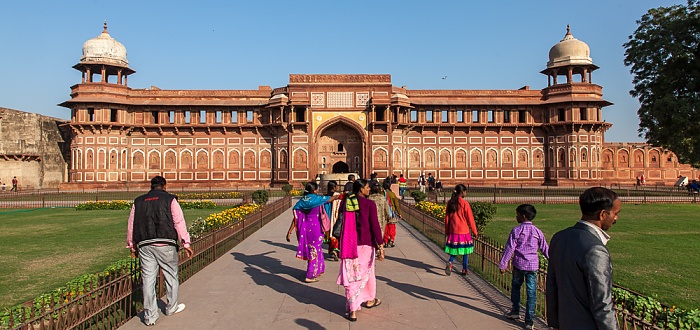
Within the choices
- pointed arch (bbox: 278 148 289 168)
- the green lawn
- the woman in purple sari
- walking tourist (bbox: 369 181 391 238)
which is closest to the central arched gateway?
pointed arch (bbox: 278 148 289 168)

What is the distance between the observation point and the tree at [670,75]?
48.8ft

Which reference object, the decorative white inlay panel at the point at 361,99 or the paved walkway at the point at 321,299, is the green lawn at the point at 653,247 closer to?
the paved walkway at the point at 321,299

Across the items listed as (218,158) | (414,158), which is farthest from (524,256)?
(218,158)

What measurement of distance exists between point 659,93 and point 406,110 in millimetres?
21540

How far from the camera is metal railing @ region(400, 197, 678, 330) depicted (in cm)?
353

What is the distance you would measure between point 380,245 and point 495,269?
2.15m

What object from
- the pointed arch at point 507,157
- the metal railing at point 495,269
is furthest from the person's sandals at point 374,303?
the pointed arch at point 507,157

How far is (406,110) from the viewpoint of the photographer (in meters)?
36.4

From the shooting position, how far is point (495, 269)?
6867 millimetres

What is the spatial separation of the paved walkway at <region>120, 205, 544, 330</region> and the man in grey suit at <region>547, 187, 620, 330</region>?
2.24 metres

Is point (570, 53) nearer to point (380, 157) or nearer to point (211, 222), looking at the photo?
point (380, 157)

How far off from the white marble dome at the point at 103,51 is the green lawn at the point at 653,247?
32.7 m

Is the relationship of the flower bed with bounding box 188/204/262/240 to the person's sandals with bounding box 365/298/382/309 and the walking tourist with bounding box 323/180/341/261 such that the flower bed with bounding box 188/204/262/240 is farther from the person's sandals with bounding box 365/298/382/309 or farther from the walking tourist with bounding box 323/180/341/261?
the person's sandals with bounding box 365/298/382/309

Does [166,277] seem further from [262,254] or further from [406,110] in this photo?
[406,110]
